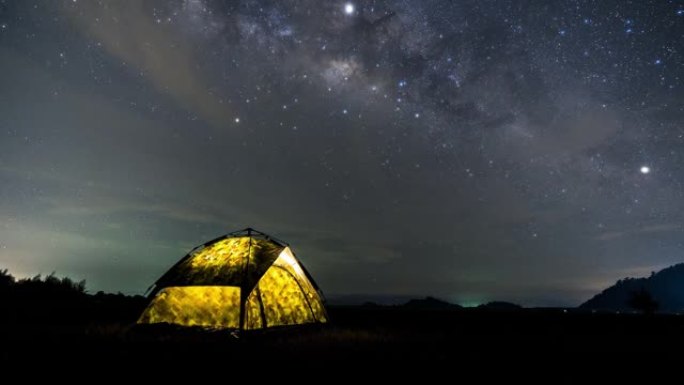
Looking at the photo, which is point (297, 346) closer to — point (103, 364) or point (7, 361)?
point (103, 364)

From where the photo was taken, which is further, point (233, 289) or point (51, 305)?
point (51, 305)

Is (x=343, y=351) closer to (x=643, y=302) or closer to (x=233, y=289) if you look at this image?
(x=233, y=289)

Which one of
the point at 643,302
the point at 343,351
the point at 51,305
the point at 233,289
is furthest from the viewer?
the point at 643,302

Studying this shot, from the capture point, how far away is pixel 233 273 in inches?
418

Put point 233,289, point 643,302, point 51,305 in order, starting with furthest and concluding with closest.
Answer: point 643,302, point 51,305, point 233,289

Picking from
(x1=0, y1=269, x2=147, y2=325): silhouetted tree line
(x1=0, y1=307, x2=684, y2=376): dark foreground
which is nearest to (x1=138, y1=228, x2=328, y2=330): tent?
(x1=0, y1=307, x2=684, y2=376): dark foreground

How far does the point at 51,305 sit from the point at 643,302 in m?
47.9

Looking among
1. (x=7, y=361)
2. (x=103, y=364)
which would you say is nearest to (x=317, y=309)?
(x=103, y=364)

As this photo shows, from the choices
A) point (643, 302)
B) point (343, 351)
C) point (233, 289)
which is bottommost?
point (643, 302)

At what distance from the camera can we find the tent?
10969 mm

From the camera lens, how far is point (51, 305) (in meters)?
15.1

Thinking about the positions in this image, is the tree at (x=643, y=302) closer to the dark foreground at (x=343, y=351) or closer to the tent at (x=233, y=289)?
the dark foreground at (x=343, y=351)

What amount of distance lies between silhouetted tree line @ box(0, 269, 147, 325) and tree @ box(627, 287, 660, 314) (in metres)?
44.8

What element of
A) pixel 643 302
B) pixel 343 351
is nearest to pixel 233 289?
pixel 343 351
